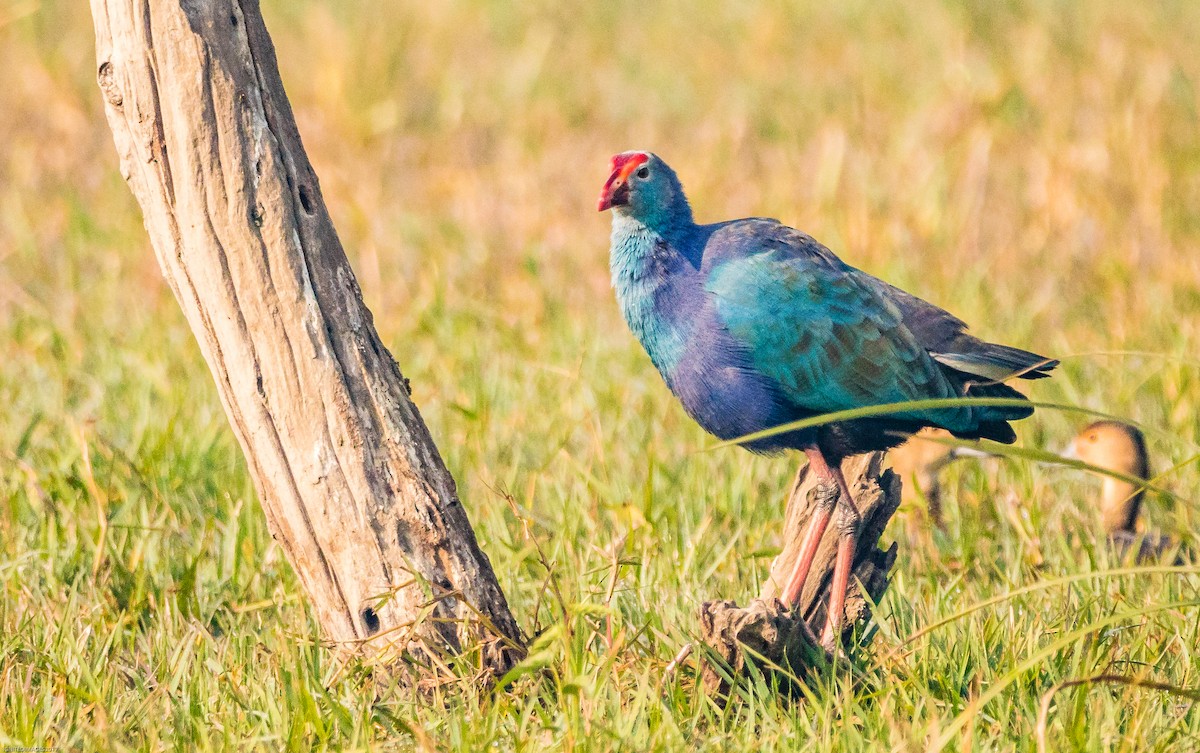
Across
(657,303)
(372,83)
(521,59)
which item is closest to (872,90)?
(521,59)

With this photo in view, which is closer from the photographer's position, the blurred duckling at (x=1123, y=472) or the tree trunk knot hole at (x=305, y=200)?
the tree trunk knot hole at (x=305, y=200)

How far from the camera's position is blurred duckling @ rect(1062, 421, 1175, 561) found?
397 cm

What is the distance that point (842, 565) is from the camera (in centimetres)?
319

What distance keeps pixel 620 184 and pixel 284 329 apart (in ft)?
3.20

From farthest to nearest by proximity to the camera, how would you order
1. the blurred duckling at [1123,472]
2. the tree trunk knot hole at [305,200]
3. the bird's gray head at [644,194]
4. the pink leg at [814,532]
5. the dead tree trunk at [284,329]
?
the blurred duckling at [1123,472]
the bird's gray head at [644,194]
the pink leg at [814,532]
the tree trunk knot hole at [305,200]
the dead tree trunk at [284,329]

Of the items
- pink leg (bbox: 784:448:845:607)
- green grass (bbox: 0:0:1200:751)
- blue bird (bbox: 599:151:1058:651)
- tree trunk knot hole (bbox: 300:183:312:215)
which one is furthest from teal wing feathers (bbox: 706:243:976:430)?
tree trunk knot hole (bbox: 300:183:312:215)

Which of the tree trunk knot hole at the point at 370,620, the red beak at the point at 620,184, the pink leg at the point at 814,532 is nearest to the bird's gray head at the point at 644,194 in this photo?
the red beak at the point at 620,184

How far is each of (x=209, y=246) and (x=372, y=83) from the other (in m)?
5.57

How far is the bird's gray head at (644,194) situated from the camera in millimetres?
3422

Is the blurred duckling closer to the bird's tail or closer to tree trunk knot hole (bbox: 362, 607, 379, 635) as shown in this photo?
the bird's tail

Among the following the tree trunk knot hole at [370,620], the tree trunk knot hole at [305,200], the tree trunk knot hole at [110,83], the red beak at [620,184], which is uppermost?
the tree trunk knot hole at [110,83]

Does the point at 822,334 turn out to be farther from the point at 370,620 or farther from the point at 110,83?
the point at 110,83

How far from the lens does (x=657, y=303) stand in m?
3.36

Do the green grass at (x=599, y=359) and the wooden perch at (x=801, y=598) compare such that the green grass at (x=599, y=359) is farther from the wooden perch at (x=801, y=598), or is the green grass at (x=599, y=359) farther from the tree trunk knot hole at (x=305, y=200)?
the tree trunk knot hole at (x=305, y=200)
